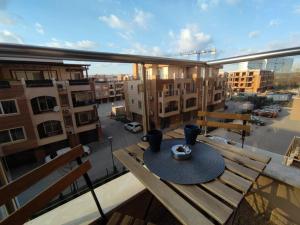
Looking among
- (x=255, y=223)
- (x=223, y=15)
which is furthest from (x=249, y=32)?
(x=255, y=223)

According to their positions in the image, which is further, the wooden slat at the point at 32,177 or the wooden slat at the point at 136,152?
the wooden slat at the point at 136,152

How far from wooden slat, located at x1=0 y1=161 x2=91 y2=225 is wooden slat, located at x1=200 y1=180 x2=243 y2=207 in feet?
2.26

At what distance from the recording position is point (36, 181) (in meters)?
0.66

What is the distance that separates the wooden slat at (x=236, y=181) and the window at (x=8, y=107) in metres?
6.81

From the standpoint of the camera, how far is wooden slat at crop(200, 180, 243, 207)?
619 mm

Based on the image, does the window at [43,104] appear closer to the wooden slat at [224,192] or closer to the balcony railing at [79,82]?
the balcony railing at [79,82]

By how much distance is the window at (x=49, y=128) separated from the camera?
21.3ft

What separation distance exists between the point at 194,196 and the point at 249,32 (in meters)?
3.17

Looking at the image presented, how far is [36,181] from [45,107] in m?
7.27

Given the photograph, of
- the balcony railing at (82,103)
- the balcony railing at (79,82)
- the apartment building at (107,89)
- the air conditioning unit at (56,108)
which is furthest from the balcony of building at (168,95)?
the apartment building at (107,89)

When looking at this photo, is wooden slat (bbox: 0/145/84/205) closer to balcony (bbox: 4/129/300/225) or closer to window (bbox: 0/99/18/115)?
balcony (bbox: 4/129/300/225)

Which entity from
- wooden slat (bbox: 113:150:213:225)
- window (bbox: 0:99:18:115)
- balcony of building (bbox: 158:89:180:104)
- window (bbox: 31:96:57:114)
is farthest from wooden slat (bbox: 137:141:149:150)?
balcony of building (bbox: 158:89:180:104)

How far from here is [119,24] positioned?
2.91 metres

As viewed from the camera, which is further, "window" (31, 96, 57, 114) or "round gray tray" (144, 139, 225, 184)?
"window" (31, 96, 57, 114)
